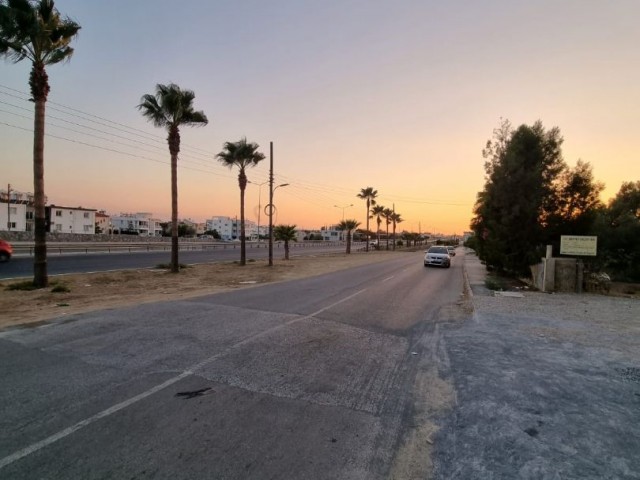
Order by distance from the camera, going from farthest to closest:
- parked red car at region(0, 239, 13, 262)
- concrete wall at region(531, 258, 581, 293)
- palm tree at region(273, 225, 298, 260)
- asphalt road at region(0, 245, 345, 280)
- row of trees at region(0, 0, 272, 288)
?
1. palm tree at region(273, 225, 298, 260)
2. parked red car at region(0, 239, 13, 262)
3. asphalt road at region(0, 245, 345, 280)
4. concrete wall at region(531, 258, 581, 293)
5. row of trees at region(0, 0, 272, 288)

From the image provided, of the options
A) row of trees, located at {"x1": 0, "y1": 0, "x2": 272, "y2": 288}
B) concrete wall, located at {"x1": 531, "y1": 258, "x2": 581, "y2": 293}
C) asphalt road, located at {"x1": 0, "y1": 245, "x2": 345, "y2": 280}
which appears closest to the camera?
row of trees, located at {"x1": 0, "y1": 0, "x2": 272, "y2": 288}

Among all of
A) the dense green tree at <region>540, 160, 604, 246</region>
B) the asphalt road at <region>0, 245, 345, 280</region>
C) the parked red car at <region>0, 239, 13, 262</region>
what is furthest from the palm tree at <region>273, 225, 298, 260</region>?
the dense green tree at <region>540, 160, 604, 246</region>

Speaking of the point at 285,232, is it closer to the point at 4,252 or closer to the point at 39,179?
the point at 4,252

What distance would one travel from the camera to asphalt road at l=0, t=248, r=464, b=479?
10.5ft

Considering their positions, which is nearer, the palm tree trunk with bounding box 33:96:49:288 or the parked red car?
the palm tree trunk with bounding box 33:96:49:288

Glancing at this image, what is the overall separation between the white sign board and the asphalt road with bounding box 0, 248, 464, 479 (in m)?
10.9

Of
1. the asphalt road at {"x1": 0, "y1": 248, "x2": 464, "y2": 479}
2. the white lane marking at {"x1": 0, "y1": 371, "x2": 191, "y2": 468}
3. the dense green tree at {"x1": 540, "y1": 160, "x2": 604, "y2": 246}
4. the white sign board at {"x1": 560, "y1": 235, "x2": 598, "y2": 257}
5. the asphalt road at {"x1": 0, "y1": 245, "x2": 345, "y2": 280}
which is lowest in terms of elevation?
the asphalt road at {"x1": 0, "y1": 245, "x2": 345, "y2": 280}

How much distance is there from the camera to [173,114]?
23.2 metres

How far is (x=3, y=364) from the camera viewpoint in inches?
213

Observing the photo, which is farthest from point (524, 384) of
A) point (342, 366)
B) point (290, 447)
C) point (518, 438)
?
point (290, 447)

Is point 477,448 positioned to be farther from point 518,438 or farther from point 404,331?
point 404,331

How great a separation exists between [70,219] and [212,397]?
336 ft

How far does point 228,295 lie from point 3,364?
7445mm

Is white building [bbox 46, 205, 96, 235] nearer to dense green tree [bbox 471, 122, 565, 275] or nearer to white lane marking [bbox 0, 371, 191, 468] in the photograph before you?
dense green tree [bbox 471, 122, 565, 275]
